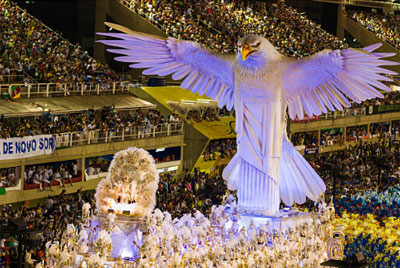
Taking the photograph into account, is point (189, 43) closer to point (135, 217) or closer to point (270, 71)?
point (270, 71)

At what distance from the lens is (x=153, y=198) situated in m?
16.0

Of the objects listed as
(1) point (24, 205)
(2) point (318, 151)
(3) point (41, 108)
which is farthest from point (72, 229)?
(2) point (318, 151)

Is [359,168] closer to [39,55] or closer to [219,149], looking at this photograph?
[219,149]

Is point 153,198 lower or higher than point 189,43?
lower

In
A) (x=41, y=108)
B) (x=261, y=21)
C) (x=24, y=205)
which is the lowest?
(x=24, y=205)

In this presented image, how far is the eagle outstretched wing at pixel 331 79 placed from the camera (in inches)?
738

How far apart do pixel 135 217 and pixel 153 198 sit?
55 cm

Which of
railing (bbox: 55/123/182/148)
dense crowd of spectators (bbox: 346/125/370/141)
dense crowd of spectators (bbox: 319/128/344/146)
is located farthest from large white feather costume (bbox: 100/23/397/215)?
dense crowd of spectators (bbox: 346/125/370/141)

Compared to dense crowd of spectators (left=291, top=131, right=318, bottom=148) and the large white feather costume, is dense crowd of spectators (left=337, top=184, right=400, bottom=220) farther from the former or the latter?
dense crowd of spectators (left=291, top=131, right=318, bottom=148)

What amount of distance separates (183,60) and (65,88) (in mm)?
16845

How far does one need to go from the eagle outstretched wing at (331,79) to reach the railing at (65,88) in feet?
51.6

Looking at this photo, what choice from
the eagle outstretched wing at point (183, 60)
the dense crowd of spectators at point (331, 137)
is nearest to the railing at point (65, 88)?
the dense crowd of spectators at point (331, 137)

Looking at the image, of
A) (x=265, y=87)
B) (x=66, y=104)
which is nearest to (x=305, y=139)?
(x=66, y=104)

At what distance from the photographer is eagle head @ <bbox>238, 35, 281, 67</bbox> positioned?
730 inches
